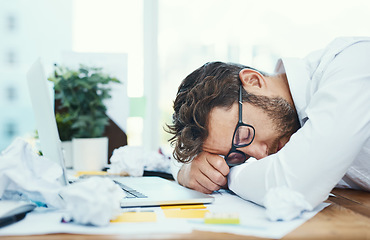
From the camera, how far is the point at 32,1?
2334mm

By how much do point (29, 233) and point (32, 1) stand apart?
7.13 ft

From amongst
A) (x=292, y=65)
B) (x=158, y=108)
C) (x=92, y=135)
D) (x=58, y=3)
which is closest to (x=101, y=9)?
(x=58, y=3)

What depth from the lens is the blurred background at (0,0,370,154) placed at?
2.17 metres

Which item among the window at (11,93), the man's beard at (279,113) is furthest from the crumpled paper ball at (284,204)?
the window at (11,93)

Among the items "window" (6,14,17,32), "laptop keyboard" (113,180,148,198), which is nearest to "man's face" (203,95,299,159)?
"laptop keyboard" (113,180,148,198)

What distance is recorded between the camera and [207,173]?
2.88 feet

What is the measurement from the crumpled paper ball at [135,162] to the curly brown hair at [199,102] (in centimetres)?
24

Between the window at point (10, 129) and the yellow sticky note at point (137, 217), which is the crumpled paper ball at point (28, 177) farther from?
the window at point (10, 129)

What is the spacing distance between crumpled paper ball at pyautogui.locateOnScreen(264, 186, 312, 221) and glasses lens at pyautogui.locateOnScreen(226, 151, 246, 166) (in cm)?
29

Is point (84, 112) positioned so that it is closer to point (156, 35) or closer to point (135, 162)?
point (135, 162)

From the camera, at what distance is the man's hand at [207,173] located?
87cm

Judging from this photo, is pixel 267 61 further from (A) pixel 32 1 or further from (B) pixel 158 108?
(A) pixel 32 1

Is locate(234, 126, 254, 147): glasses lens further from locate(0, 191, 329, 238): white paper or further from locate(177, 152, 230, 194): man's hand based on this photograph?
locate(0, 191, 329, 238): white paper

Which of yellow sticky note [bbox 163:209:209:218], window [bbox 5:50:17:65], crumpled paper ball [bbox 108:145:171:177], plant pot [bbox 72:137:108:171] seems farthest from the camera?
window [bbox 5:50:17:65]
